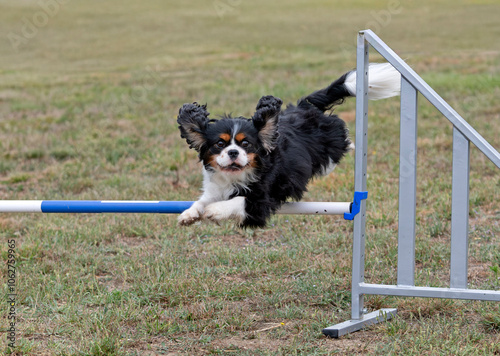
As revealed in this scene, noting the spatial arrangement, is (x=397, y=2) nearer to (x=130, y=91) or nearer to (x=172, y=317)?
(x=130, y=91)

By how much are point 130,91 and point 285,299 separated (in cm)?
944

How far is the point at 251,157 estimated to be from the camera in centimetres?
388

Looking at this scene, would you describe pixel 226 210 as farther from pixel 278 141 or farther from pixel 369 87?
pixel 369 87

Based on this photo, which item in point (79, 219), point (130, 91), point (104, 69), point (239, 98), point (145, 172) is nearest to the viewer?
point (79, 219)

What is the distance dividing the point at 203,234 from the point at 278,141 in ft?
5.86

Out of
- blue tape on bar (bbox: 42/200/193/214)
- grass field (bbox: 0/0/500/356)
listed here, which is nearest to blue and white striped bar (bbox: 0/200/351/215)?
blue tape on bar (bbox: 42/200/193/214)

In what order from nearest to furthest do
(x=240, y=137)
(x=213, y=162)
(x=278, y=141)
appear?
1. (x=240, y=137)
2. (x=213, y=162)
3. (x=278, y=141)

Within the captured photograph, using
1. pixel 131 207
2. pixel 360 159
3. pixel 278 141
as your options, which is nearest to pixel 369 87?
pixel 278 141

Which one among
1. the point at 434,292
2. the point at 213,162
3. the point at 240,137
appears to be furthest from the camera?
the point at 213,162

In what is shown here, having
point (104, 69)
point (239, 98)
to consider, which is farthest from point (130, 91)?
point (104, 69)

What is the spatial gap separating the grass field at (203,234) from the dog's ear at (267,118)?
3.58 feet

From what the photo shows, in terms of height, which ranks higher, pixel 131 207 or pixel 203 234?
pixel 131 207

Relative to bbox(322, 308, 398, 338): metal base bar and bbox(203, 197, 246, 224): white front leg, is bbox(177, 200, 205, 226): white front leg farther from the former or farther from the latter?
bbox(322, 308, 398, 338): metal base bar

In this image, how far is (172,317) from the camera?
397cm
